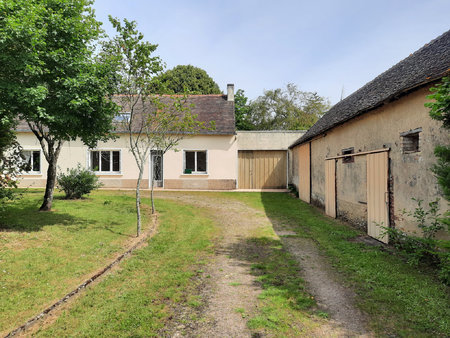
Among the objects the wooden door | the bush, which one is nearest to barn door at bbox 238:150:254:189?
the wooden door

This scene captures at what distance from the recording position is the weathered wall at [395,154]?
525cm

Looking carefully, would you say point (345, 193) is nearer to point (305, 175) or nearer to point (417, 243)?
point (417, 243)

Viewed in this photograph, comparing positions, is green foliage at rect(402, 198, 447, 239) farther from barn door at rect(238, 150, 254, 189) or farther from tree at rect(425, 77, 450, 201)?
barn door at rect(238, 150, 254, 189)

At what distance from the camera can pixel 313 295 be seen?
13.4 ft

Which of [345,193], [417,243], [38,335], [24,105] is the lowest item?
[38,335]

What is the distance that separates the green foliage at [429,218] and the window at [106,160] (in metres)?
16.4

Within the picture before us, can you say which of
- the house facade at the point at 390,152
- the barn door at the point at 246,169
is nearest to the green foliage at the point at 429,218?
the house facade at the point at 390,152

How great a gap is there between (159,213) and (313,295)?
714 centimetres

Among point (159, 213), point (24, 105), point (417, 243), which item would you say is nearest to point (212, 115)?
point (159, 213)

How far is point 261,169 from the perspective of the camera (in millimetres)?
19297

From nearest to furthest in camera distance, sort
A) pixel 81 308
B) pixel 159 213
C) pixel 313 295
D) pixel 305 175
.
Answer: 1. pixel 81 308
2. pixel 313 295
3. pixel 159 213
4. pixel 305 175

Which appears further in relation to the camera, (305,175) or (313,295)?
(305,175)

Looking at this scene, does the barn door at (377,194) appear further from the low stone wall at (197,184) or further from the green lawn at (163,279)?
the low stone wall at (197,184)

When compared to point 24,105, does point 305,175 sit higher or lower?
lower
